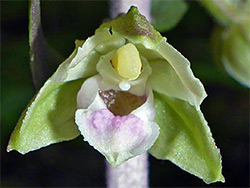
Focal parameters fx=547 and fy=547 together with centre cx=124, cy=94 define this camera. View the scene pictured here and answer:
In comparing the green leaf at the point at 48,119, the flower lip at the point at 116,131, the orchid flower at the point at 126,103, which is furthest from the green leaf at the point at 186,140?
the green leaf at the point at 48,119

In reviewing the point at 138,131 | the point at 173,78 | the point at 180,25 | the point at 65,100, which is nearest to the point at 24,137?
the point at 65,100

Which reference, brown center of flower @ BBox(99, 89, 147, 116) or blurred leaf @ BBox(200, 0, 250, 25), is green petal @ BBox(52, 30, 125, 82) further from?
blurred leaf @ BBox(200, 0, 250, 25)

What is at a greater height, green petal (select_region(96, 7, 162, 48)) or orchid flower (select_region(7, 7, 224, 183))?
green petal (select_region(96, 7, 162, 48))

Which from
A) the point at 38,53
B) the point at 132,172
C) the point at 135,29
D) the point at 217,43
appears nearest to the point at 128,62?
the point at 135,29

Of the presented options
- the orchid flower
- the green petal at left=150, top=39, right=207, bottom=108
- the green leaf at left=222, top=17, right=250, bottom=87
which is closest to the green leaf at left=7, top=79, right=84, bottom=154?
the orchid flower

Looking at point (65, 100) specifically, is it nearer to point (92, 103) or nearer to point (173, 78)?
Answer: point (92, 103)

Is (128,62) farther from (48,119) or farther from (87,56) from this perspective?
(48,119)
